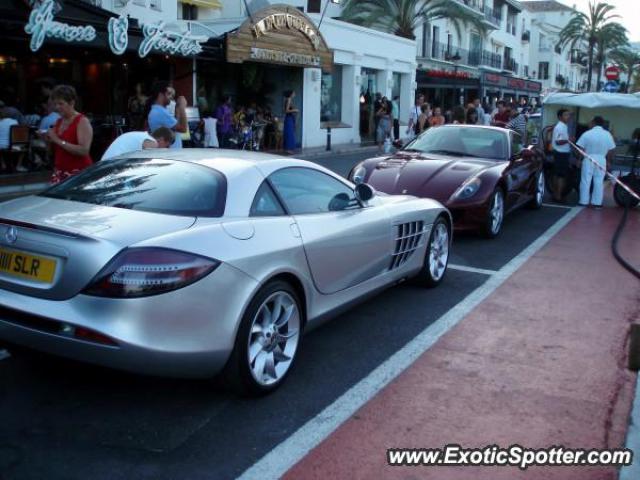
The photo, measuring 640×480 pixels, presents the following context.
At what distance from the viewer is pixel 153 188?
398 centimetres

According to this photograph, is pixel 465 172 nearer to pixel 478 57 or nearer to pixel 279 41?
pixel 279 41

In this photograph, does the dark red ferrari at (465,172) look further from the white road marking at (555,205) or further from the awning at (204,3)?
the awning at (204,3)

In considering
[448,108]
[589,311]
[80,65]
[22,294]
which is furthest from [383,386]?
[448,108]

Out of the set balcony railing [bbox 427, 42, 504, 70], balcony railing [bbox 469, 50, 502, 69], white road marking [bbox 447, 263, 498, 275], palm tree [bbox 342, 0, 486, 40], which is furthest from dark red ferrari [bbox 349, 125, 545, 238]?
balcony railing [bbox 469, 50, 502, 69]

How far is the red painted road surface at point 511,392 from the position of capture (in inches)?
130

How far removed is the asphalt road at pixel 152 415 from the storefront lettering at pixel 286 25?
14744 millimetres

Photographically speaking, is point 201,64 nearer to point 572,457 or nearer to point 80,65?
point 80,65

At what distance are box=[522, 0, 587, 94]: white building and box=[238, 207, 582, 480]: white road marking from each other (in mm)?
69296

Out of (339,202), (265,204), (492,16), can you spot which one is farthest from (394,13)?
(265,204)

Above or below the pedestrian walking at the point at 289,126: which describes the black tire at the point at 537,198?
below

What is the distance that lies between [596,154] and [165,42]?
942 centimetres

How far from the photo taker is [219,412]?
12.2 ft

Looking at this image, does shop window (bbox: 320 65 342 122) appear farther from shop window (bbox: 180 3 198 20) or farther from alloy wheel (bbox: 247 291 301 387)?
alloy wheel (bbox: 247 291 301 387)

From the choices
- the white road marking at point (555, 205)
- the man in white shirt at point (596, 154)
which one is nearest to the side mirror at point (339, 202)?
the man in white shirt at point (596, 154)
